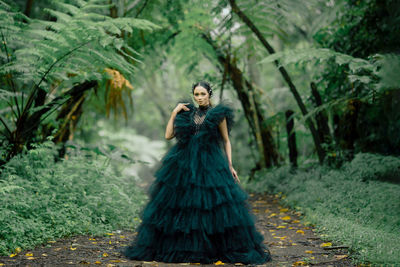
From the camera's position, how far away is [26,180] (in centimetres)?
471

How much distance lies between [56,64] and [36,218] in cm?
202

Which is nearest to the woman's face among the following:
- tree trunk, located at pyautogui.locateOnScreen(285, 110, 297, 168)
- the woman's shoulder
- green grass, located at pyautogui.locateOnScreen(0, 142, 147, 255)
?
the woman's shoulder

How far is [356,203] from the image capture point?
17.3 ft

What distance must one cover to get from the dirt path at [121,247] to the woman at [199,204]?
0.24m

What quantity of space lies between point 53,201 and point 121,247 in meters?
1.15

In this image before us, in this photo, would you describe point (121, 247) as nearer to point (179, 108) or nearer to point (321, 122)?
point (179, 108)

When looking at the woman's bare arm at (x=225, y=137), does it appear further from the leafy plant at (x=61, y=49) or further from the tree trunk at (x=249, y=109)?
the tree trunk at (x=249, y=109)

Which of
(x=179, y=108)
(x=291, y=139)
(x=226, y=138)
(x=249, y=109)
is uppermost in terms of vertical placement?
(x=249, y=109)

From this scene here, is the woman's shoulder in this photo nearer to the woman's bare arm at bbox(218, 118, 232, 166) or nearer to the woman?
the woman

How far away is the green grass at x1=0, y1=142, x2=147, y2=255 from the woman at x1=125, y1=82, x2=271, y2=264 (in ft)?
3.52

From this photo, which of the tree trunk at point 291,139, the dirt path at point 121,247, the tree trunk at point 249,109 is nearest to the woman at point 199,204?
the dirt path at point 121,247

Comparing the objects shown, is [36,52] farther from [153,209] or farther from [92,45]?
[153,209]

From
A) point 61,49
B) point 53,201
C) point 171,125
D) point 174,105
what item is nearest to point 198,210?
point 171,125

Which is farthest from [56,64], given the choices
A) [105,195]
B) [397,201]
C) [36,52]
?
[397,201]
